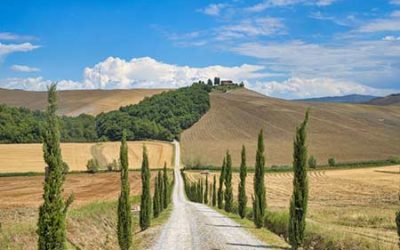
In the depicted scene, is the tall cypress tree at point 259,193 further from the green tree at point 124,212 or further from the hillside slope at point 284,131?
the hillside slope at point 284,131

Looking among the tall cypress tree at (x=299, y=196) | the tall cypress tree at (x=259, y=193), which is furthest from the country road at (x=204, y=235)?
the tall cypress tree at (x=299, y=196)

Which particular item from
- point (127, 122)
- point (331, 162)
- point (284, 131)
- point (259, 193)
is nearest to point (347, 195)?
point (259, 193)

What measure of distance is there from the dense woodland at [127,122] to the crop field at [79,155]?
8481 mm

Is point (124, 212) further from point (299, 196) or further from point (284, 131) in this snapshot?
point (284, 131)

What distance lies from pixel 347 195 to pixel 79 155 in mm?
68094

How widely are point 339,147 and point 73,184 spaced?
2813 inches

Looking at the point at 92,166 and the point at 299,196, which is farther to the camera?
the point at 92,166

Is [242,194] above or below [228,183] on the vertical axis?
below

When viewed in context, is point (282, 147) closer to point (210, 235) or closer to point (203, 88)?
point (203, 88)

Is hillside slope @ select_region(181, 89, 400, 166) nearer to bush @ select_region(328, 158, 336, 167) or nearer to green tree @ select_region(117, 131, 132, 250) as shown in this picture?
bush @ select_region(328, 158, 336, 167)

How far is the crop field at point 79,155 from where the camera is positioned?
10412 centimetres

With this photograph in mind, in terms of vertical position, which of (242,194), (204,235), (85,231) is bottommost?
(204,235)

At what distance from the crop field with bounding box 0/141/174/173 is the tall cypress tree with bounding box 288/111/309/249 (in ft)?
278

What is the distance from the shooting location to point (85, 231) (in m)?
27.0
